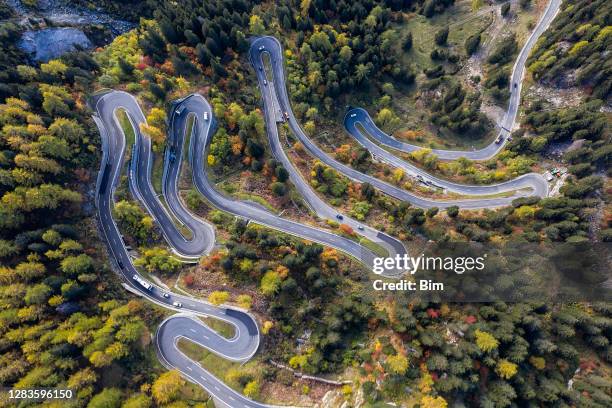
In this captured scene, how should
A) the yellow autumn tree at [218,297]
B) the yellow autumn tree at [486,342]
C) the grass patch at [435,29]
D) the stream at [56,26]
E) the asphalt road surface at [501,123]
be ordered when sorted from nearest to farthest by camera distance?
the yellow autumn tree at [486,342]
the yellow autumn tree at [218,297]
the stream at [56,26]
the asphalt road surface at [501,123]
the grass patch at [435,29]

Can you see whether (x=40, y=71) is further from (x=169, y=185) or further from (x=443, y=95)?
(x=443, y=95)

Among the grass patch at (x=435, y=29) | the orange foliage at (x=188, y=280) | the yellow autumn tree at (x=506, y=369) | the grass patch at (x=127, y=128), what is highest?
the grass patch at (x=435, y=29)

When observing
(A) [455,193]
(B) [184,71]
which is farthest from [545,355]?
(B) [184,71]

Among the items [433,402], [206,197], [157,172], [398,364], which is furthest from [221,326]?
[433,402]

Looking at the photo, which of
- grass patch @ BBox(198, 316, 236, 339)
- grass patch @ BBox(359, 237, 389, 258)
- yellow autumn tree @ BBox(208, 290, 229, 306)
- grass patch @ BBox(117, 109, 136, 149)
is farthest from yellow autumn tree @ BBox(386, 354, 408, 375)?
grass patch @ BBox(117, 109, 136, 149)

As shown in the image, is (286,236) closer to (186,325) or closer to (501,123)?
(186,325)

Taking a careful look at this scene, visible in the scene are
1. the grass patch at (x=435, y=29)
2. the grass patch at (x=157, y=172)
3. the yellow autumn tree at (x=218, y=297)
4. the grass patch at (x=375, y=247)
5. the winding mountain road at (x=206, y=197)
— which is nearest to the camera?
the yellow autumn tree at (x=218, y=297)

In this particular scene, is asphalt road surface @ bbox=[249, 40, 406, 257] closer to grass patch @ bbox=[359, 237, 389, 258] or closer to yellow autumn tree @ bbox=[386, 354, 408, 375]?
grass patch @ bbox=[359, 237, 389, 258]

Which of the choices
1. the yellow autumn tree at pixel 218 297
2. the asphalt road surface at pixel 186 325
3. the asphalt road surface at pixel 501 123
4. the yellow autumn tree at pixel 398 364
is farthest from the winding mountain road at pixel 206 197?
the yellow autumn tree at pixel 398 364

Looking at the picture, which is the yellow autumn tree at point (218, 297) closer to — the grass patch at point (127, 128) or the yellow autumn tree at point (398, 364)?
the yellow autumn tree at point (398, 364)
